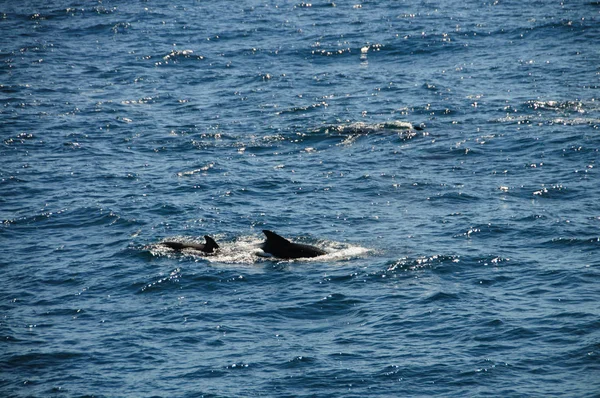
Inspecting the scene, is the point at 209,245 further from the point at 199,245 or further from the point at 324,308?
the point at 324,308

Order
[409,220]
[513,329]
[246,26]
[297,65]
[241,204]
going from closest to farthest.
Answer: [513,329], [409,220], [241,204], [297,65], [246,26]

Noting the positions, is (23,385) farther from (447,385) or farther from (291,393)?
(447,385)

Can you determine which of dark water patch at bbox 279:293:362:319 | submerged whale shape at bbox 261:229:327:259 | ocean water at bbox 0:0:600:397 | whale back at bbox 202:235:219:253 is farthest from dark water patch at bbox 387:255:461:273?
whale back at bbox 202:235:219:253

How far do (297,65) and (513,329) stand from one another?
36.8 m

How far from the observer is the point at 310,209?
3725 cm

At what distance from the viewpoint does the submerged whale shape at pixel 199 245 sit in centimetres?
3244

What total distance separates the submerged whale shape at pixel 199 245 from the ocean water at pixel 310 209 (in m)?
0.31

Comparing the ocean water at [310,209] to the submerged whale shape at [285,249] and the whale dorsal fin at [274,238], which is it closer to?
the submerged whale shape at [285,249]

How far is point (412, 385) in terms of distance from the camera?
941 inches

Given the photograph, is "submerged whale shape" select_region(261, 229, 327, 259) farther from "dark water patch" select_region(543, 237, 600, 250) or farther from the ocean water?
"dark water patch" select_region(543, 237, 600, 250)

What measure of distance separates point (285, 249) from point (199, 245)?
318 cm

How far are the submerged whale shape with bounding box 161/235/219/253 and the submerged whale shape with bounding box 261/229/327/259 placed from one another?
178cm

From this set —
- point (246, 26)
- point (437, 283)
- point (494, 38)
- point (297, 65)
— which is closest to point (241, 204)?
point (437, 283)

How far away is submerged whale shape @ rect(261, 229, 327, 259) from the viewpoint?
3189 cm
